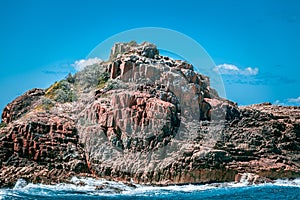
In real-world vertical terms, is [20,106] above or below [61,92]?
below

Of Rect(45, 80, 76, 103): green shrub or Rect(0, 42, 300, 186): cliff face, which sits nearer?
Rect(0, 42, 300, 186): cliff face

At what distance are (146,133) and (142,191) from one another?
318 inches

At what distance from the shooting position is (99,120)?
154 feet

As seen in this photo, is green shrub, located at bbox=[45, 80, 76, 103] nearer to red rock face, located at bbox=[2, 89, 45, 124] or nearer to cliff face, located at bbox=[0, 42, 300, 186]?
cliff face, located at bbox=[0, 42, 300, 186]

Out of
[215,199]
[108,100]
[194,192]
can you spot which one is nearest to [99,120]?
[108,100]

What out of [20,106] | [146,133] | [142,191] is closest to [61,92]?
[20,106]

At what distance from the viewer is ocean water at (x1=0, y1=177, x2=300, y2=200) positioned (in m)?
34.9

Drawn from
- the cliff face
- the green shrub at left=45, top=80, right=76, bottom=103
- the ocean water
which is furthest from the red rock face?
the ocean water

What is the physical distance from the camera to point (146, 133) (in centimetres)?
4512

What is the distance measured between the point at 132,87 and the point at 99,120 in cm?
631

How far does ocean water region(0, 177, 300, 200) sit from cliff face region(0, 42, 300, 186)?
1822 mm

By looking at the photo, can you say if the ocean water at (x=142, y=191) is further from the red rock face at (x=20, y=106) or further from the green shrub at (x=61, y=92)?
the red rock face at (x=20, y=106)

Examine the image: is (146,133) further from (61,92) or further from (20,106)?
(20,106)

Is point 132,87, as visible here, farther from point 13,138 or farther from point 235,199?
point 235,199
